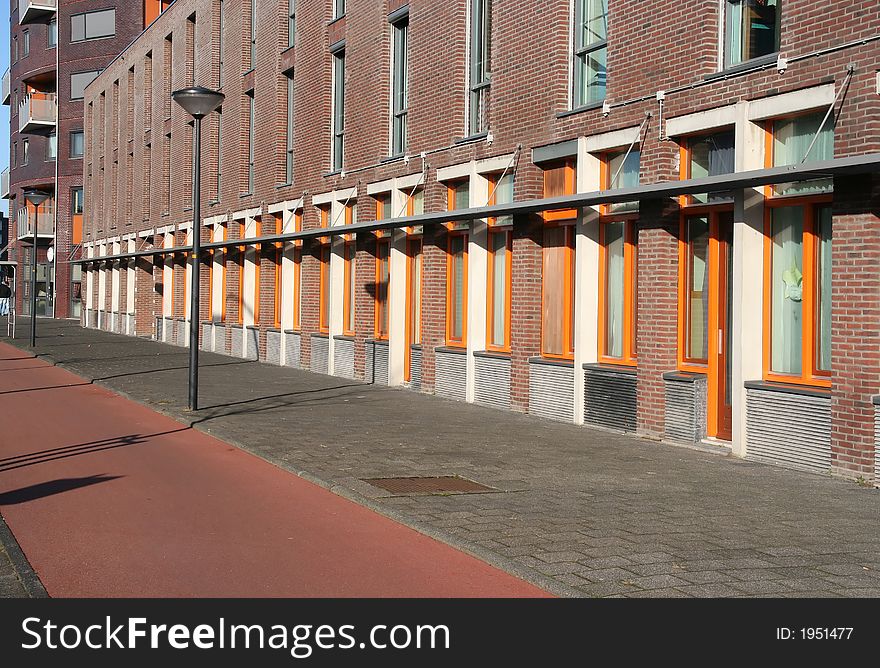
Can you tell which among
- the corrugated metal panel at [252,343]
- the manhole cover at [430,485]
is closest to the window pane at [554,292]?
the manhole cover at [430,485]

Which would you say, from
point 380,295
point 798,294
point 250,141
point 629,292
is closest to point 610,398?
point 629,292

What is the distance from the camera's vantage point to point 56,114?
6059 cm

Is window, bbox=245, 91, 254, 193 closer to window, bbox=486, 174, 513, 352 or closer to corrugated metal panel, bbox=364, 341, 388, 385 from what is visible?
corrugated metal panel, bbox=364, 341, 388, 385

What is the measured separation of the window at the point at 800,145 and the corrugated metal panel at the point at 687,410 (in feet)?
7.67

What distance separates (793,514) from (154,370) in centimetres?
1740

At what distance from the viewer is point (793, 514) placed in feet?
27.8

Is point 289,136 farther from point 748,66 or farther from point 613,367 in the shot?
point 748,66

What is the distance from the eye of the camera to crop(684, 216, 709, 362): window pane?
12797mm

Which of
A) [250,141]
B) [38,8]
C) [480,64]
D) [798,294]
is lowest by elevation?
[798,294]

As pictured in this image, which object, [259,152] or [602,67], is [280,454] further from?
[259,152]

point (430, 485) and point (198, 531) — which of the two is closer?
point (198, 531)

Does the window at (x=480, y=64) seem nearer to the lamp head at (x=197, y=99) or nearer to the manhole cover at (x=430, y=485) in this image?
the lamp head at (x=197, y=99)

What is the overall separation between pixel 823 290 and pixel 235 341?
2061cm

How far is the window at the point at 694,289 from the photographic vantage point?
12805mm
